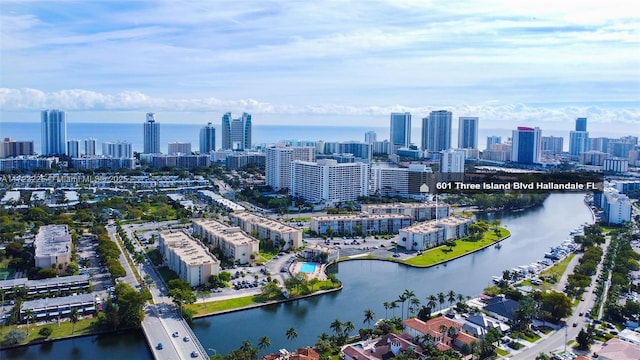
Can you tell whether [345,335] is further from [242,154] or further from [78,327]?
[242,154]

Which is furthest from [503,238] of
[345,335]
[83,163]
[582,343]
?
[83,163]

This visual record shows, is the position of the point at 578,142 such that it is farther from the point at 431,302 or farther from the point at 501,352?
the point at 501,352

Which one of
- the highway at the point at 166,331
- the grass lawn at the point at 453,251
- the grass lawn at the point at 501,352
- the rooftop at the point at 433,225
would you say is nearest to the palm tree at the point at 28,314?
the highway at the point at 166,331

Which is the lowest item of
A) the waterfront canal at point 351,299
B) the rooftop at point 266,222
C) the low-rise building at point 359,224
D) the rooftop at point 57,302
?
the waterfront canal at point 351,299

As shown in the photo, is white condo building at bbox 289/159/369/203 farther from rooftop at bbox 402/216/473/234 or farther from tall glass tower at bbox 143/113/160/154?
tall glass tower at bbox 143/113/160/154

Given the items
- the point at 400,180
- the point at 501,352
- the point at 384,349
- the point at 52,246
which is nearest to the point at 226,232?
the point at 52,246

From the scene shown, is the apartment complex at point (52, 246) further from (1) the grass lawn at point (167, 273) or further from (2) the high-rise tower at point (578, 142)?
(2) the high-rise tower at point (578, 142)

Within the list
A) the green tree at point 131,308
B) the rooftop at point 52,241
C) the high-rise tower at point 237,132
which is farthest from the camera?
the high-rise tower at point 237,132

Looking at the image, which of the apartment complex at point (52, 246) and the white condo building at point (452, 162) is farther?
the white condo building at point (452, 162)
